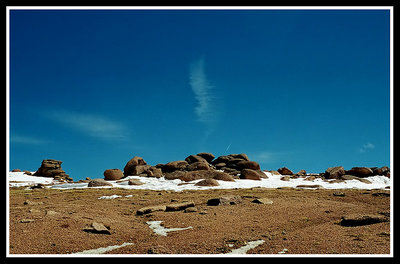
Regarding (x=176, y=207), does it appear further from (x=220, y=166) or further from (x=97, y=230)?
(x=220, y=166)

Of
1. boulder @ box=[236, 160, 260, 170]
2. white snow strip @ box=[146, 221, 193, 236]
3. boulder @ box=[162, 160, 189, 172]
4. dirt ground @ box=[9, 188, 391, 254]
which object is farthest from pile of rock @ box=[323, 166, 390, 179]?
white snow strip @ box=[146, 221, 193, 236]

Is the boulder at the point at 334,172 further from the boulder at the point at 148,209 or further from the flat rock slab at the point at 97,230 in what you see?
the flat rock slab at the point at 97,230

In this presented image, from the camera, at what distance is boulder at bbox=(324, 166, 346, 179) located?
137 feet

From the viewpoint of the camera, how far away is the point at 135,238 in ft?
35.7

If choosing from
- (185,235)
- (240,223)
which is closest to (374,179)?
(240,223)

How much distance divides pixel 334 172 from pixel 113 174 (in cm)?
3039

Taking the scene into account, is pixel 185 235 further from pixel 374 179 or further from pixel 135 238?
pixel 374 179

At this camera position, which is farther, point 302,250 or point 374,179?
point 374,179

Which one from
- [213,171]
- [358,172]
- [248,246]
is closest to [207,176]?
[213,171]

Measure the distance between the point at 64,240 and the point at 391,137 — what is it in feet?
31.9

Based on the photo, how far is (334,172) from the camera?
42.4 metres

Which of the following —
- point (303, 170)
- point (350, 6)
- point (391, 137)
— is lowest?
point (303, 170)

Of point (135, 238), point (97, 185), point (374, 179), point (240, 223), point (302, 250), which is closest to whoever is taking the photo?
point (302, 250)
